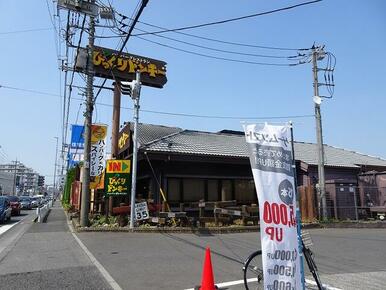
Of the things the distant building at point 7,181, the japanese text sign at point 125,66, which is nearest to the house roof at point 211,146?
the japanese text sign at point 125,66

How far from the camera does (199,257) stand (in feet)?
36.1

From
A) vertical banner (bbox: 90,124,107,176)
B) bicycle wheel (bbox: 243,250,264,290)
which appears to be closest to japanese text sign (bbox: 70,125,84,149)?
vertical banner (bbox: 90,124,107,176)

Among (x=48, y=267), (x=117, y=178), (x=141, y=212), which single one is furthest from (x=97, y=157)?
(x=48, y=267)

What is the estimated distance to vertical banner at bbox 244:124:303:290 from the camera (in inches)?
211

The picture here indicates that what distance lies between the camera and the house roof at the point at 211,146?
20.5 metres

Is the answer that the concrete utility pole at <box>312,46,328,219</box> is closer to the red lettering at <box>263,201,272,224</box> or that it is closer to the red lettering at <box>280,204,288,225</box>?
the red lettering at <box>280,204,288,225</box>

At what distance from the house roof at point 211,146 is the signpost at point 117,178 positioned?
1.51 m

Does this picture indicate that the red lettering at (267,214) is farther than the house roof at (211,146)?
No

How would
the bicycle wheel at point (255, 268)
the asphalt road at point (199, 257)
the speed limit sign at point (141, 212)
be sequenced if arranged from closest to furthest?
1. the bicycle wheel at point (255, 268)
2. the asphalt road at point (199, 257)
3. the speed limit sign at point (141, 212)

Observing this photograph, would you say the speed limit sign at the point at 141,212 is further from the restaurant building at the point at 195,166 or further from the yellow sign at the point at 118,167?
the restaurant building at the point at 195,166

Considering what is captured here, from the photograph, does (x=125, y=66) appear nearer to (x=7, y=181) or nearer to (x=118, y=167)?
(x=118, y=167)

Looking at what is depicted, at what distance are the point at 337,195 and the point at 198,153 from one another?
741 cm

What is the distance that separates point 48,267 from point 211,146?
14.1 meters

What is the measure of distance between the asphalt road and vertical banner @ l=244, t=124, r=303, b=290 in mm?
2500
